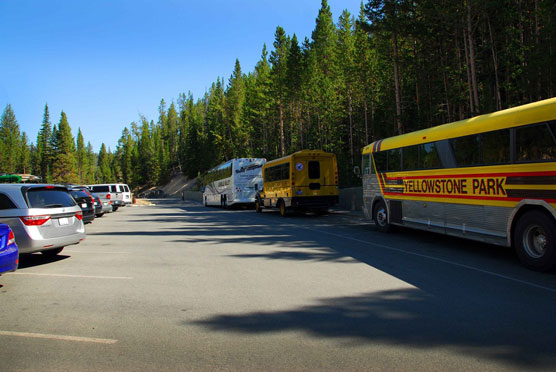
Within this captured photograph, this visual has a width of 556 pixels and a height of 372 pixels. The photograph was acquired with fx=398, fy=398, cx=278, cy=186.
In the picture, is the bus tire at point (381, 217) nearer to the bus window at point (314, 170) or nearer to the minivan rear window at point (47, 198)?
the bus window at point (314, 170)

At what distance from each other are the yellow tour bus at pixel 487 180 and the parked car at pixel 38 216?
355 inches

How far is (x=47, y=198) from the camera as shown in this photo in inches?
348

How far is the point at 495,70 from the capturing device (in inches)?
1034

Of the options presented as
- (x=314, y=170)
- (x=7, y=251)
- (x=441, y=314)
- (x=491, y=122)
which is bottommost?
(x=441, y=314)

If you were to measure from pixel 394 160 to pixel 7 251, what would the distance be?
10492mm

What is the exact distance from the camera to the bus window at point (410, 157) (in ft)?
37.7

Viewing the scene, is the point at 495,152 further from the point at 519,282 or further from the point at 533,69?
the point at 533,69

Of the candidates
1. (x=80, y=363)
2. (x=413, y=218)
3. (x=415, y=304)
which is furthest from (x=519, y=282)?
(x=80, y=363)

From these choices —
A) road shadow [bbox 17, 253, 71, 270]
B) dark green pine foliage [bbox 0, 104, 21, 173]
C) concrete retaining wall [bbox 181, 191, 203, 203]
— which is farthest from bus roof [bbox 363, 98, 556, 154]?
dark green pine foliage [bbox 0, 104, 21, 173]

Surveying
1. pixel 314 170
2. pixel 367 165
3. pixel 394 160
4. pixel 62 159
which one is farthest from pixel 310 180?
pixel 62 159

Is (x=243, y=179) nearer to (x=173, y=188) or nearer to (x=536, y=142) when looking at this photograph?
(x=536, y=142)

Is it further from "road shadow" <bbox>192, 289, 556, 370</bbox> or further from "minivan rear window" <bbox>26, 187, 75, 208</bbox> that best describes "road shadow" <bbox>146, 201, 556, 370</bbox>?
"minivan rear window" <bbox>26, 187, 75, 208</bbox>

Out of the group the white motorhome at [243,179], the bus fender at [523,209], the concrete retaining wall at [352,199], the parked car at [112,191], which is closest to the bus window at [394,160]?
the bus fender at [523,209]

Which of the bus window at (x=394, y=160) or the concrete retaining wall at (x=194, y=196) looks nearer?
the bus window at (x=394, y=160)
